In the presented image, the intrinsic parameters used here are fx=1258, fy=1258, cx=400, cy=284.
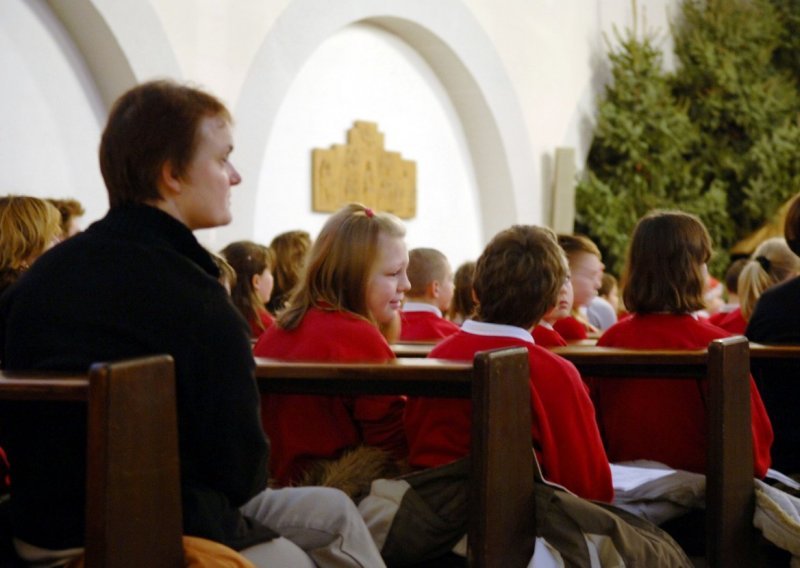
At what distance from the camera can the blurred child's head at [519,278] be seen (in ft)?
11.0

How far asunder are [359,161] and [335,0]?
1187 mm

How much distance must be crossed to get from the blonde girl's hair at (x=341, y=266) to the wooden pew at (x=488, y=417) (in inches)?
27.5

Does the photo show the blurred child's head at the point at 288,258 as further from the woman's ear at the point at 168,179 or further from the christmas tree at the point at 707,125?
the christmas tree at the point at 707,125

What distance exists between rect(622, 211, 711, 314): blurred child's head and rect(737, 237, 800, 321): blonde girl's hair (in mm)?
1644

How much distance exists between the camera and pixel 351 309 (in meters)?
3.61

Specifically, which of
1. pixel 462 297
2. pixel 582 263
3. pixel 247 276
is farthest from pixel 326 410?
pixel 462 297

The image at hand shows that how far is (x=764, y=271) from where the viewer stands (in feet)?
18.9

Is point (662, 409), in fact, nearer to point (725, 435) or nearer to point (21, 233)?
point (725, 435)

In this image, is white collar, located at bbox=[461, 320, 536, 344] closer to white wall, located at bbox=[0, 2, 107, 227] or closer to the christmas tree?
white wall, located at bbox=[0, 2, 107, 227]

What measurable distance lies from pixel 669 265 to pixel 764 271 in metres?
1.87

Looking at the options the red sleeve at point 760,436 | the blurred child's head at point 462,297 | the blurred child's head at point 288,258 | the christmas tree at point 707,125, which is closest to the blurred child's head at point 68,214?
the blurred child's head at point 288,258

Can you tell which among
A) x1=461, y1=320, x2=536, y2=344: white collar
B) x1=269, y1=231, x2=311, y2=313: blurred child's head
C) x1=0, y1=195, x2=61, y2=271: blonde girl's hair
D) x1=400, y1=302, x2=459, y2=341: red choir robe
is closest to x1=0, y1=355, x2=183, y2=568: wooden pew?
x1=461, y1=320, x2=536, y2=344: white collar

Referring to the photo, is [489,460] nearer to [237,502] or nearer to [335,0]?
[237,502]

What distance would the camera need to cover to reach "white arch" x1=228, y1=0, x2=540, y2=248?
303 inches
